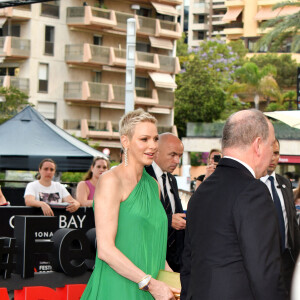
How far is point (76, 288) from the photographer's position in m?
7.73

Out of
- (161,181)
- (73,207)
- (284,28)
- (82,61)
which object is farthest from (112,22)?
(161,181)

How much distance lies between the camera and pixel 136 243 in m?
4.70

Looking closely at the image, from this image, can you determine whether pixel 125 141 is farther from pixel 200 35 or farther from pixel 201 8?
pixel 200 35

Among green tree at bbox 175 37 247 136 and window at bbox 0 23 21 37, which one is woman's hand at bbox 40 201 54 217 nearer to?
window at bbox 0 23 21 37

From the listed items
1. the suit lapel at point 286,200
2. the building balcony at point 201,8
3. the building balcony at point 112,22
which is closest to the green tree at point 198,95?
the building balcony at point 112,22

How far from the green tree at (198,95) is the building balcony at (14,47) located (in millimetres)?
16775

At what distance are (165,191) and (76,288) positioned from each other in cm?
135

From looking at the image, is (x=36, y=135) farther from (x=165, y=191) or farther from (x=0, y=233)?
(x=165, y=191)

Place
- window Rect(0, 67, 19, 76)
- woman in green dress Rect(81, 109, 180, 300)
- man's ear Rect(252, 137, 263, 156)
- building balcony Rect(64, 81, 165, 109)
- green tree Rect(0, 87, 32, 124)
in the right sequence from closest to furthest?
man's ear Rect(252, 137, 263, 156)
woman in green dress Rect(81, 109, 180, 300)
green tree Rect(0, 87, 32, 124)
window Rect(0, 67, 19, 76)
building balcony Rect(64, 81, 165, 109)

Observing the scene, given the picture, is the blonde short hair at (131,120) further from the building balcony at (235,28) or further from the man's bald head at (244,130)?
the building balcony at (235,28)

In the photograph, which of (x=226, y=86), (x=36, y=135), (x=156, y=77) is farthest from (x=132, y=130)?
(x=226, y=86)

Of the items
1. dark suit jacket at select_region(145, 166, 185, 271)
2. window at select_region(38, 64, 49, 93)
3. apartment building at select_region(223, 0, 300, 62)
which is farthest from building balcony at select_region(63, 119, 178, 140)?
dark suit jacket at select_region(145, 166, 185, 271)

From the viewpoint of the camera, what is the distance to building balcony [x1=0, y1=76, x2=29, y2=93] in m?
61.2

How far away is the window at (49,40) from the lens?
6431 centimetres
